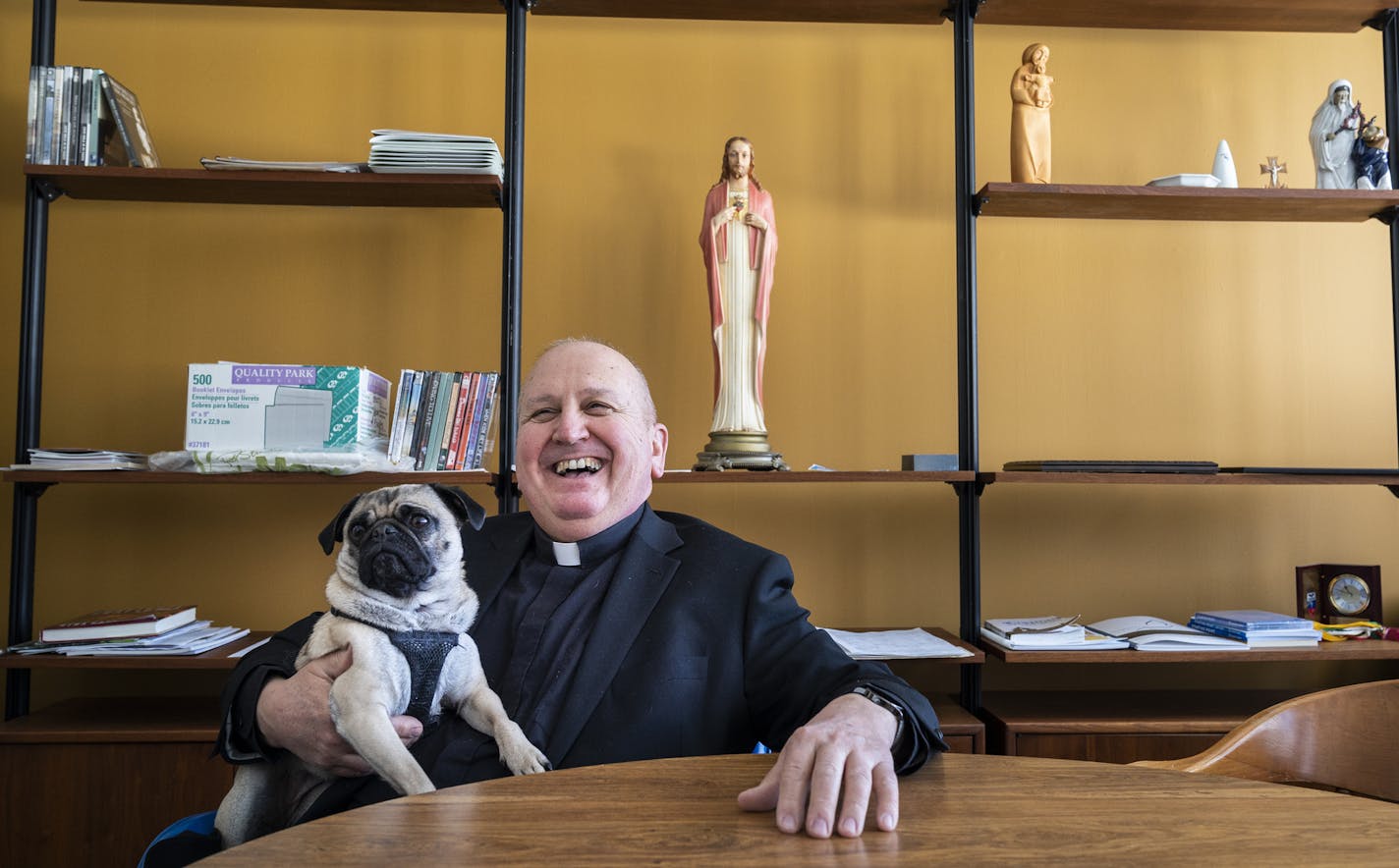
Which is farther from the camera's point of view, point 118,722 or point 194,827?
point 118,722

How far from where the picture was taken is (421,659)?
46.4 inches

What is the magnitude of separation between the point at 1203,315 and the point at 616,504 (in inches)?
80.6

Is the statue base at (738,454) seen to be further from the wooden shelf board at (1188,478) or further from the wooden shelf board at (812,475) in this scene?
the wooden shelf board at (1188,478)

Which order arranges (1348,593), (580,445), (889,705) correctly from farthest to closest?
(1348,593) < (580,445) < (889,705)

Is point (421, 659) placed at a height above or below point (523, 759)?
above

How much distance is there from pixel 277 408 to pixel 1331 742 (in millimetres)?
2130

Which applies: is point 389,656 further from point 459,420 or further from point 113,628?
point 113,628

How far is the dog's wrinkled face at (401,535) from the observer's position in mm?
1196

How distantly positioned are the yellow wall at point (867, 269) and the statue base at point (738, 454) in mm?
348

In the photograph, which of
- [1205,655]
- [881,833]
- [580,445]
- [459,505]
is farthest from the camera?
→ [1205,655]

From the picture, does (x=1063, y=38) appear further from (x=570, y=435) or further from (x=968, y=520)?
(x=570, y=435)

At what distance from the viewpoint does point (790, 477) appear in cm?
223

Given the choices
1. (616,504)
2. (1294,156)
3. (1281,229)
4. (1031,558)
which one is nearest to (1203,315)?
(1281,229)

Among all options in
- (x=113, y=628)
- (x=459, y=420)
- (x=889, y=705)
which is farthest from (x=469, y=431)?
(x=889, y=705)
